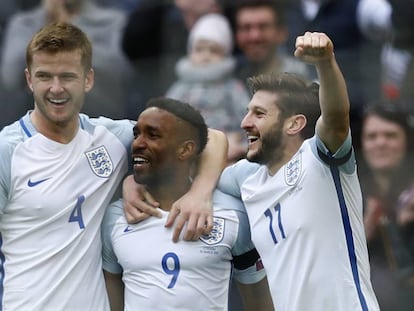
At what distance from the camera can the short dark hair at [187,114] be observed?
463cm

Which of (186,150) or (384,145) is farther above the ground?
(186,150)

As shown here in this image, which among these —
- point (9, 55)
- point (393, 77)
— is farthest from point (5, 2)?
point (393, 77)

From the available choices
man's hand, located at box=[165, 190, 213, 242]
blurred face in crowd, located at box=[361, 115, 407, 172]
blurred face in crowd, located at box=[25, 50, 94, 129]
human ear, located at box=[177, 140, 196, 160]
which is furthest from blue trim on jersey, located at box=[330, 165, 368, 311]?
blurred face in crowd, located at box=[361, 115, 407, 172]

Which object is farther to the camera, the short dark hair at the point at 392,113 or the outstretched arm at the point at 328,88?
the short dark hair at the point at 392,113

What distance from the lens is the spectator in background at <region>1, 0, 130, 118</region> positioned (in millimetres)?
6289

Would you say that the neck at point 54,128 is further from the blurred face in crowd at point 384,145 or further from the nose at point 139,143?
the blurred face in crowd at point 384,145

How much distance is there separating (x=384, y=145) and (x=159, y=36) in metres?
1.28

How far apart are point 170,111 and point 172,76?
1617 millimetres

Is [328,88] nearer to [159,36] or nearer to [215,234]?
[215,234]

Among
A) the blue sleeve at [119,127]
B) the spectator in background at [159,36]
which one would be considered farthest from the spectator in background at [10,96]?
the blue sleeve at [119,127]

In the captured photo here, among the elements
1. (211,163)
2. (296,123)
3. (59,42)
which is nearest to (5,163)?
(59,42)

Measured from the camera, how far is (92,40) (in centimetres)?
649

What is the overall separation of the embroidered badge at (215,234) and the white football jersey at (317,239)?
20cm

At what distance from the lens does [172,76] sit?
6223 millimetres
